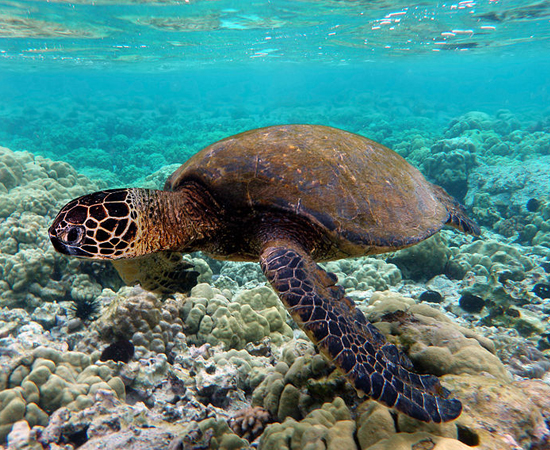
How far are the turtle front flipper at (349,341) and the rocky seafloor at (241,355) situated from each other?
0.18 metres

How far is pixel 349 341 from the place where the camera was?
2.28m

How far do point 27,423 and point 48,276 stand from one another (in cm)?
332

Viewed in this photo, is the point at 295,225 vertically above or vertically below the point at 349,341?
above

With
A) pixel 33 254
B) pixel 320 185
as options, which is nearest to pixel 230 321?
pixel 320 185

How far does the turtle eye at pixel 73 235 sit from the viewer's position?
2416 mm

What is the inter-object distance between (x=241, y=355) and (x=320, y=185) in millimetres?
2374

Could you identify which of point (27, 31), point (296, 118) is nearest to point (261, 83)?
point (296, 118)

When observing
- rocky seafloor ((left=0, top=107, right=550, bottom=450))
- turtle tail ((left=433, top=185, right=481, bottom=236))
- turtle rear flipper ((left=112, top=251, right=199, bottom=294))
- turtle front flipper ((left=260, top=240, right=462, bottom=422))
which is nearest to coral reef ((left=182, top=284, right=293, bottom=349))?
rocky seafloor ((left=0, top=107, right=550, bottom=450))

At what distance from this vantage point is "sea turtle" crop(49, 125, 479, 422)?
7.47ft

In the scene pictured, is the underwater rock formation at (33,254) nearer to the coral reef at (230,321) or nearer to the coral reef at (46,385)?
the coral reef at (46,385)

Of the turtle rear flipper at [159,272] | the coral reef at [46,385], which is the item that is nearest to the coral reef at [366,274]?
the turtle rear flipper at [159,272]

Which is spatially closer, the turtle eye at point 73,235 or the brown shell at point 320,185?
the turtle eye at point 73,235

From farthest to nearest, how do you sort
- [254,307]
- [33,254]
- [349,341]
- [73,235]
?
1. [33,254]
2. [254,307]
3. [73,235]
4. [349,341]

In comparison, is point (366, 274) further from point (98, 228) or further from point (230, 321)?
point (98, 228)
